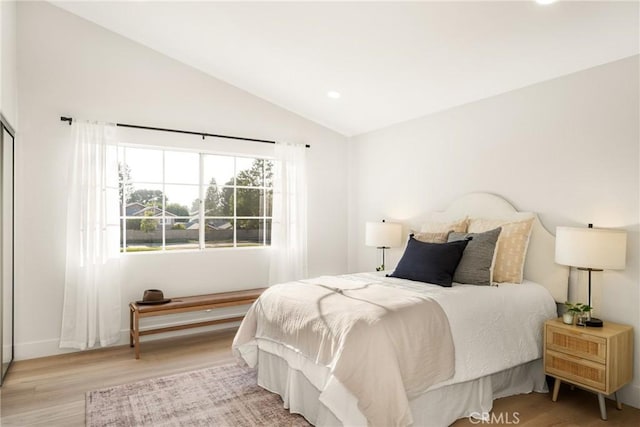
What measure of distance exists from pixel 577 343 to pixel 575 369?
168 millimetres

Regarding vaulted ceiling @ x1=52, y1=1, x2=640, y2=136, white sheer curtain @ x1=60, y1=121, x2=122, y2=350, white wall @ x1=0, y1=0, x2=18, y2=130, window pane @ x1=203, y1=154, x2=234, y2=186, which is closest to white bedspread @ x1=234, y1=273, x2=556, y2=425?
white sheer curtain @ x1=60, y1=121, x2=122, y2=350

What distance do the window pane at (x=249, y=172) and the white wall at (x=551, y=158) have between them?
1630 millimetres

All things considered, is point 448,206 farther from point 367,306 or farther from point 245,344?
point 245,344

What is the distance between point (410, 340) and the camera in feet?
7.29

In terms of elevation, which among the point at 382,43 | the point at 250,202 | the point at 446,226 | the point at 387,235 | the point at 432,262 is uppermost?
the point at 382,43

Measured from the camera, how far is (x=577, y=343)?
258 cm

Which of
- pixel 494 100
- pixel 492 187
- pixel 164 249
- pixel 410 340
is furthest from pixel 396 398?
pixel 164 249

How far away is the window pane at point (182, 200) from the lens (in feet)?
14.4

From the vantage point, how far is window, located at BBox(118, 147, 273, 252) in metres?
4.19

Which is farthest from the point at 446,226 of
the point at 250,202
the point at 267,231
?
the point at 250,202

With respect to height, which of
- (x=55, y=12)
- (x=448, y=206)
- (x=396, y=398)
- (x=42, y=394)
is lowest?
(x=42, y=394)

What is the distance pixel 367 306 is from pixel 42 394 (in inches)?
94.5

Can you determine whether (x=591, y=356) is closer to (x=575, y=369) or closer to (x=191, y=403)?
(x=575, y=369)

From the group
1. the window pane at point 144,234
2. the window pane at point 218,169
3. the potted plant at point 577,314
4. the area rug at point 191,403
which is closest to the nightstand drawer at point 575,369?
the potted plant at point 577,314
